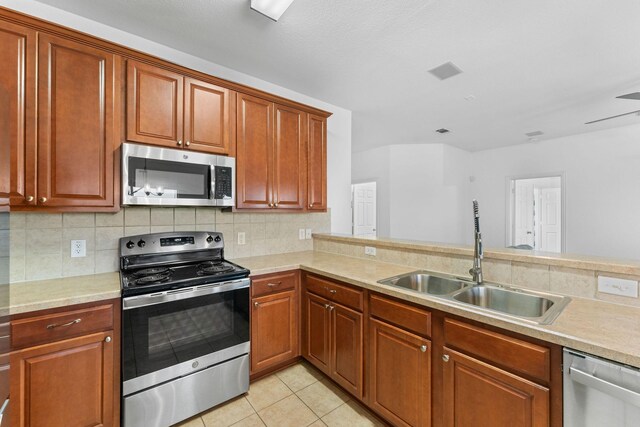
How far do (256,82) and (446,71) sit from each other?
1833 millimetres

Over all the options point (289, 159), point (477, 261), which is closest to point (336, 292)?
point (477, 261)

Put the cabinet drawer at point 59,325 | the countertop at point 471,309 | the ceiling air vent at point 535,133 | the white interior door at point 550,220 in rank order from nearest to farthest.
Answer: the countertop at point 471,309 → the cabinet drawer at point 59,325 → the ceiling air vent at point 535,133 → the white interior door at point 550,220

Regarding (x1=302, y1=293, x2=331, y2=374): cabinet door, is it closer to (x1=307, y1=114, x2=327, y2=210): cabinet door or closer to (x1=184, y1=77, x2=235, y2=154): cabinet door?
(x1=307, y1=114, x2=327, y2=210): cabinet door

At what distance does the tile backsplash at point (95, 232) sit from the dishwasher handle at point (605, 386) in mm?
2301

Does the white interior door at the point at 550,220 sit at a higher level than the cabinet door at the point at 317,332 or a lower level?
higher

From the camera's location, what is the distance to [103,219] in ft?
6.41

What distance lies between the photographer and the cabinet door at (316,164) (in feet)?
9.15

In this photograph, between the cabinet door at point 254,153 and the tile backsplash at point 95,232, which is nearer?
the tile backsplash at point 95,232

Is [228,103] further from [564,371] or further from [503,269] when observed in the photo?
[564,371]

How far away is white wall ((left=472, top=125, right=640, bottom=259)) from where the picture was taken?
432 centimetres

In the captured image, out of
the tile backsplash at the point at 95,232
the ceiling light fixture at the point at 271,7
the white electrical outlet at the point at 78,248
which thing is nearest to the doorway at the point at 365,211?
the tile backsplash at the point at 95,232

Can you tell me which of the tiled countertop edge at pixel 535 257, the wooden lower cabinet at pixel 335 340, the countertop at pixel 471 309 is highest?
the tiled countertop edge at pixel 535 257

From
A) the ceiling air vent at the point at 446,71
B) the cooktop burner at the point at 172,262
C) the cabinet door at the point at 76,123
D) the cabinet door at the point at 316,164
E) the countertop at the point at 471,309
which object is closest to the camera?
the countertop at the point at 471,309

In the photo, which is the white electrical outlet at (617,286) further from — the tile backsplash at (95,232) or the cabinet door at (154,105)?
the cabinet door at (154,105)
